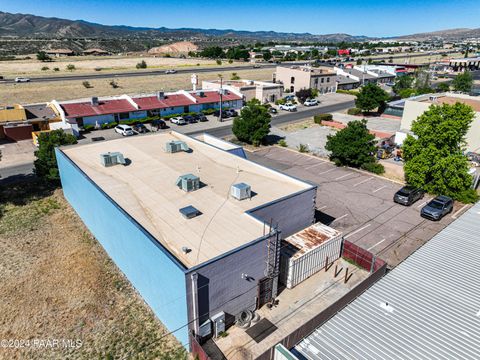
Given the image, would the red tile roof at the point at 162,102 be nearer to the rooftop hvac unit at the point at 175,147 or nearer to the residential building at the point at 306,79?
the rooftop hvac unit at the point at 175,147

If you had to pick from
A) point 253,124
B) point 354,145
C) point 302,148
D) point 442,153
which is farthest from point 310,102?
point 442,153

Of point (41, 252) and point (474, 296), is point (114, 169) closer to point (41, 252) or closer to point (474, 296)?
point (41, 252)

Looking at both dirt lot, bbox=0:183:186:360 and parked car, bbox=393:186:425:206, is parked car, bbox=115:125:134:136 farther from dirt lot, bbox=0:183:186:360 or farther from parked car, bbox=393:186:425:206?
parked car, bbox=393:186:425:206

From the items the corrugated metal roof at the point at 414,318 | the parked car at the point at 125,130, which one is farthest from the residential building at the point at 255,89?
the corrugated metal roof at the point at 414,318

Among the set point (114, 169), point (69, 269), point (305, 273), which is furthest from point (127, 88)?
point (305, 273)

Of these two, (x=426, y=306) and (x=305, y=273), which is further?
(x=305, y=273)

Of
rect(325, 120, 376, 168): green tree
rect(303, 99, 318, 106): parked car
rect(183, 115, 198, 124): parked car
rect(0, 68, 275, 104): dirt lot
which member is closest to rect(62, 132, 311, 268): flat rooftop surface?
rect(325, 120, 376, 168): green tree

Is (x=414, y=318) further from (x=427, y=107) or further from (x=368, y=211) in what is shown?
(x=427, y=107)
